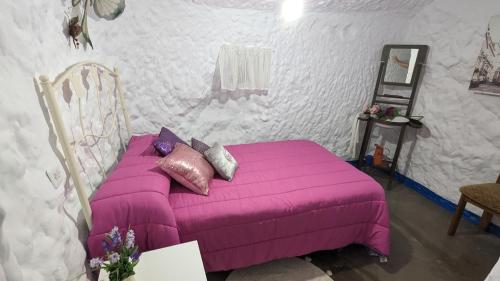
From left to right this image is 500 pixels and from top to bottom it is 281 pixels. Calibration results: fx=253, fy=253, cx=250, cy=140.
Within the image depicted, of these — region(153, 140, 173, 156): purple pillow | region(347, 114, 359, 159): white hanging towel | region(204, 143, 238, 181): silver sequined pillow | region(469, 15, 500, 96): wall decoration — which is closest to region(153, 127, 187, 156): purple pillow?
region(153, 140, 173, 156): purple pillow

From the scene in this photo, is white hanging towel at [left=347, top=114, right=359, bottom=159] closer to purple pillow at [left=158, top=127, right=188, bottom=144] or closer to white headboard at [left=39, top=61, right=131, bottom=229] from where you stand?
purple pillow at [left=158, top=127, right=188, bottom=144]

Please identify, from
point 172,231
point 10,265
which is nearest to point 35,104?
point 10,265

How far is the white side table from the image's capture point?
120 centimetres

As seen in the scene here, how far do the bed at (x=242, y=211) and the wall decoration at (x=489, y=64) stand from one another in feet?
5.09

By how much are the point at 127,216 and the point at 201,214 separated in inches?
16.9

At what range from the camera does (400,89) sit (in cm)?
318

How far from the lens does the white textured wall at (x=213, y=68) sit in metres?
1.06

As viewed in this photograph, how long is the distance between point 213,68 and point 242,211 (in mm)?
1575

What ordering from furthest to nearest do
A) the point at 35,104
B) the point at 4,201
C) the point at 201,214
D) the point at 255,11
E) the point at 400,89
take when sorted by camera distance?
the point at 400,89 < the point at 255,11 < the point at 201,214 < the point at 35,104 < the point at 4,201

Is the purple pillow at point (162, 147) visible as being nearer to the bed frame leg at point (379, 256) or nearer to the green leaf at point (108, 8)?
the green leaf at point (108, 8)

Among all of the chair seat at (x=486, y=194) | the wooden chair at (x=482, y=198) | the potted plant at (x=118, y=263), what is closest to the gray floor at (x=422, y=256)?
the wooden chair at (x=482, y=198)

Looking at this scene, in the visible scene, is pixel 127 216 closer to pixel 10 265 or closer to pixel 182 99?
pixel 10 265

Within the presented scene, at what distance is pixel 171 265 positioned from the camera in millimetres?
1265

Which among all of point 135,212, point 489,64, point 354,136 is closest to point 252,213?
→ point 135,212
